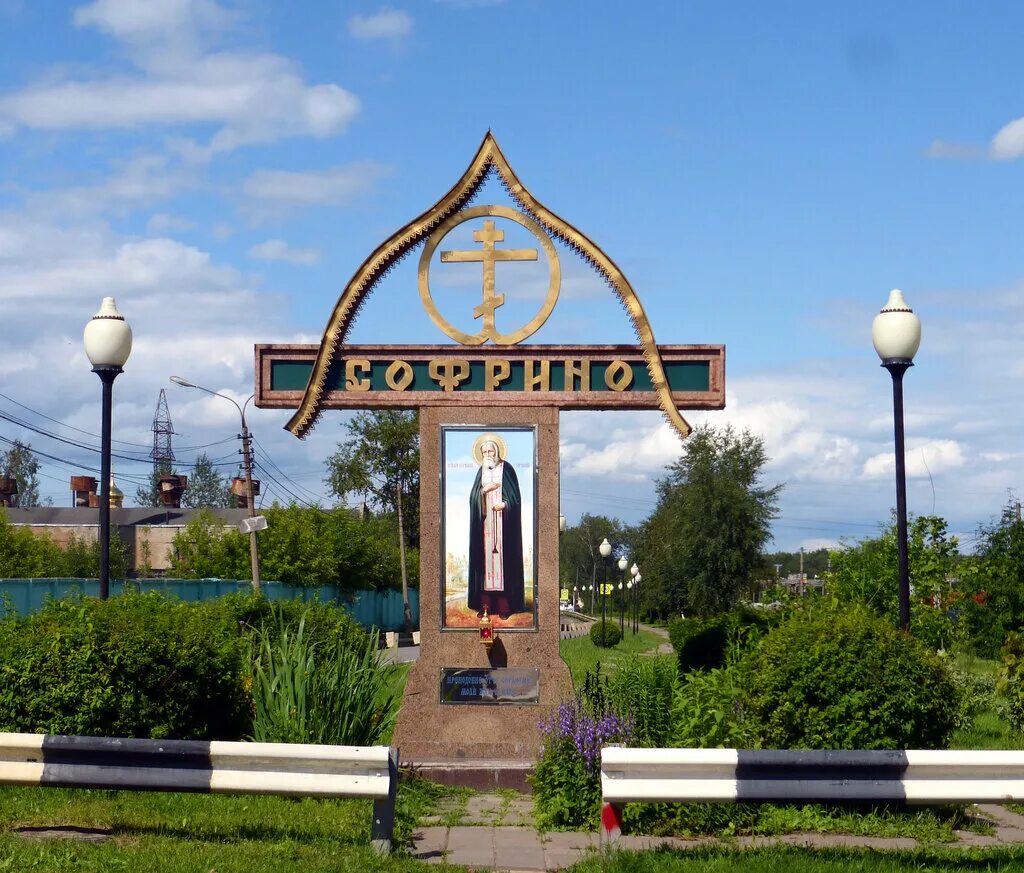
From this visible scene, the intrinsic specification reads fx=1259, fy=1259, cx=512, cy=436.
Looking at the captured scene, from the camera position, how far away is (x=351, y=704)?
32.1ft

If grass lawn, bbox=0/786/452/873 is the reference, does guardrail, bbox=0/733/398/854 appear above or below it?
above

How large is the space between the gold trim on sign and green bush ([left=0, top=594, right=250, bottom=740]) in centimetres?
418

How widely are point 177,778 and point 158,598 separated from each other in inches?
189

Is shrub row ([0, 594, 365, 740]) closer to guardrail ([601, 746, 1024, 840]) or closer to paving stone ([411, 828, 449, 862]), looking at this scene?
paving stone ([411, 828, 449, 862])

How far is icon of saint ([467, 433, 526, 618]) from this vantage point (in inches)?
519

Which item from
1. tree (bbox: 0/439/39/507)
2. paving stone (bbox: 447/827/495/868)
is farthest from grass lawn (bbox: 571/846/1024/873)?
tree (bbox: 0/439/39/507)

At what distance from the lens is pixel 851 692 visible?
29.6 ft

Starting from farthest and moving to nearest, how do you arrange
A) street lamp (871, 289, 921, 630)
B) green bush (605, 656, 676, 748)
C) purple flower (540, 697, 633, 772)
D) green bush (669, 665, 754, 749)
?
street lamp (871, 289, 921, 630) → green bush (605, 656, 676, 748) → green bush (669, 665, 754, 749) → purple flower (540, 697, 633, 772)

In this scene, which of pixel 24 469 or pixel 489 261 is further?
pixel 24 469

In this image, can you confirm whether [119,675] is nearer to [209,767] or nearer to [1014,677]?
[209,767]

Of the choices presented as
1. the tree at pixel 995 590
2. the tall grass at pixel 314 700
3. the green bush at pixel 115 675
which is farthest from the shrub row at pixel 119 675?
the tree at pixel 995 590

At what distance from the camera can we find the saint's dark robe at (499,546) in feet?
43.2

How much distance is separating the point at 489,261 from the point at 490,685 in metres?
4.42

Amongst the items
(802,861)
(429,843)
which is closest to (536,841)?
(429,843)
